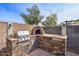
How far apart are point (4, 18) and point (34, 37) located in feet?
1.60

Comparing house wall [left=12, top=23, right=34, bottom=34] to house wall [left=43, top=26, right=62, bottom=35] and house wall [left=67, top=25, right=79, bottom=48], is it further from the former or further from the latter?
house wall [left=67, top=25, right=79, bottom=48]

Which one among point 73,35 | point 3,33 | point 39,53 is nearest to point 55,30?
point 73,35

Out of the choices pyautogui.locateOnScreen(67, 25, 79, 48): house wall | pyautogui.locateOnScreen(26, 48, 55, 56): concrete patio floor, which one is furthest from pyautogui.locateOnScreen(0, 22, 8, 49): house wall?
pyautogui.locateOnScreen(67, 25, 79, 48): house wall

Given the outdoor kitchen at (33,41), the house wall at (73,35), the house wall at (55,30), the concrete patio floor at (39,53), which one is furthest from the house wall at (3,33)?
the house wall at (73,35)

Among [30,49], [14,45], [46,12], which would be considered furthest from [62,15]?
[14,45]

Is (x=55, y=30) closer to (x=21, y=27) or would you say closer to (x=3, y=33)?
(x=21, y=27)

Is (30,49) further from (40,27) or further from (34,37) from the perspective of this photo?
(40,27)

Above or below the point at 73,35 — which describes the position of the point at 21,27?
above

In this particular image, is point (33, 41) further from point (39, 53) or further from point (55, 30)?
point (55, 30)

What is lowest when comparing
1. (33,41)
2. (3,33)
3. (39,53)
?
(39,53)

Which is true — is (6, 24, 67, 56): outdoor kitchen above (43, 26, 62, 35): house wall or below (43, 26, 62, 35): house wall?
below

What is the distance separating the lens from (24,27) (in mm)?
2041

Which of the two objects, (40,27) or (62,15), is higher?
(62,15)

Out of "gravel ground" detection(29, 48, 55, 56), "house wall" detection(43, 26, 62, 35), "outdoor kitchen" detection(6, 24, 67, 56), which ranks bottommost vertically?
"gravel ground" detection(29, 48, 55, 56)
